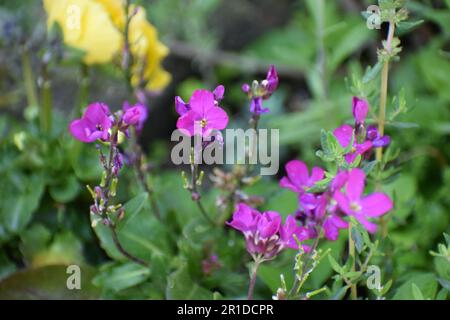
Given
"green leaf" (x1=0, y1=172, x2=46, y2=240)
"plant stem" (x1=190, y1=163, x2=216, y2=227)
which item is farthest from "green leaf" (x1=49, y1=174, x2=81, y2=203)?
"plant stem" (x1=190, y1=163, x2=216, y2=227)

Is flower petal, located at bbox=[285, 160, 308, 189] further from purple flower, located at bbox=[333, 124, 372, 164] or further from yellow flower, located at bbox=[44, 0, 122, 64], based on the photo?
yellow flower, located at bbox=[44, 0, 122, 64]

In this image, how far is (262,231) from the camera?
749 mm

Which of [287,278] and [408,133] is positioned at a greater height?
[408,133]

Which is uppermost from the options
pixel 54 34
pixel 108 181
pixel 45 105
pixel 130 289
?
pixel 54 34

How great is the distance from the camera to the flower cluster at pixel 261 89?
820mm

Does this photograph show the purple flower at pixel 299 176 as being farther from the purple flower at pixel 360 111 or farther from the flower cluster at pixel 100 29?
the flower cluster at pixel 100 29

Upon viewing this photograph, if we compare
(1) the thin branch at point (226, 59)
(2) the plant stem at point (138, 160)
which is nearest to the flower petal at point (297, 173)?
(2) the plant stem at point (138, 160)

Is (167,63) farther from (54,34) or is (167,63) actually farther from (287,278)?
(287,278)

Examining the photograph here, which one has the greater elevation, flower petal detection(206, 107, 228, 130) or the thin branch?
the thin branch

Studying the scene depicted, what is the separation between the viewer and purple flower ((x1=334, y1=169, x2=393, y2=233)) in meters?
0.69

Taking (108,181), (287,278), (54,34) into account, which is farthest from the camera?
(54,34)
